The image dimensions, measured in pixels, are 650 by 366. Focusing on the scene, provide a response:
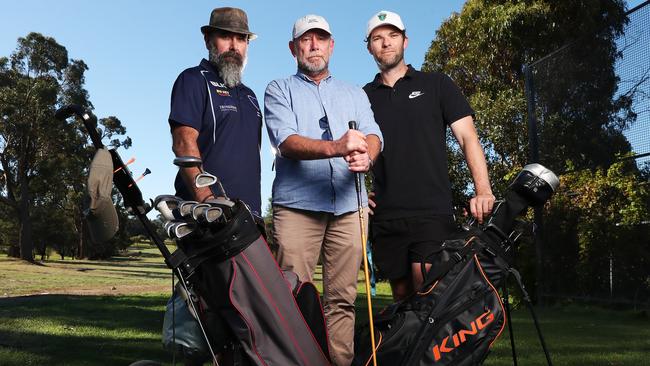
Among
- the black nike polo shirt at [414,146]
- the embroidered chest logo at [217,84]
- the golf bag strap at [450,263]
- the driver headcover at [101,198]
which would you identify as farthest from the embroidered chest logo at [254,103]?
the golf bag strap at [450,263]

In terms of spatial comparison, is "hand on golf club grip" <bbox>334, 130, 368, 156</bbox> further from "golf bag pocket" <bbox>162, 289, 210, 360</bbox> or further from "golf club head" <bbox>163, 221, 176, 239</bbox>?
"golf bag pocket" <bbox>162, 289, 210, 360</bbox>

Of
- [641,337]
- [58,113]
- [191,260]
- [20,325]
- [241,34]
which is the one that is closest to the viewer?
[191,260]

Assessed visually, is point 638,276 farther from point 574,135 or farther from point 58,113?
point 58,113

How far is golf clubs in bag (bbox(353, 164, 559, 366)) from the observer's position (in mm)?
2824

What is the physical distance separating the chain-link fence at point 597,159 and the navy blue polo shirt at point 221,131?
6400 millimetres

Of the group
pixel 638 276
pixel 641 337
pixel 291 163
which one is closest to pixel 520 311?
pixel 638 276

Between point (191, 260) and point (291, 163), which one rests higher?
point (291, 163)

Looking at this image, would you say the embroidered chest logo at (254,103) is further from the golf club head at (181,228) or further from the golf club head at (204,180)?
the golf club head at (181,228)

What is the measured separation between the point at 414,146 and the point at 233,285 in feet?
4.37

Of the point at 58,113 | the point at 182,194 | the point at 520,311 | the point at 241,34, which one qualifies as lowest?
the point at 520,311

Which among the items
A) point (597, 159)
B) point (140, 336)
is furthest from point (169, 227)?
point (597, 159)

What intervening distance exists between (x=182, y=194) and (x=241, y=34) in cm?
88

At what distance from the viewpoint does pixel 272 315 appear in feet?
8.31

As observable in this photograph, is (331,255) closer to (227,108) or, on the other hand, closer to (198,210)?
(227,108)
